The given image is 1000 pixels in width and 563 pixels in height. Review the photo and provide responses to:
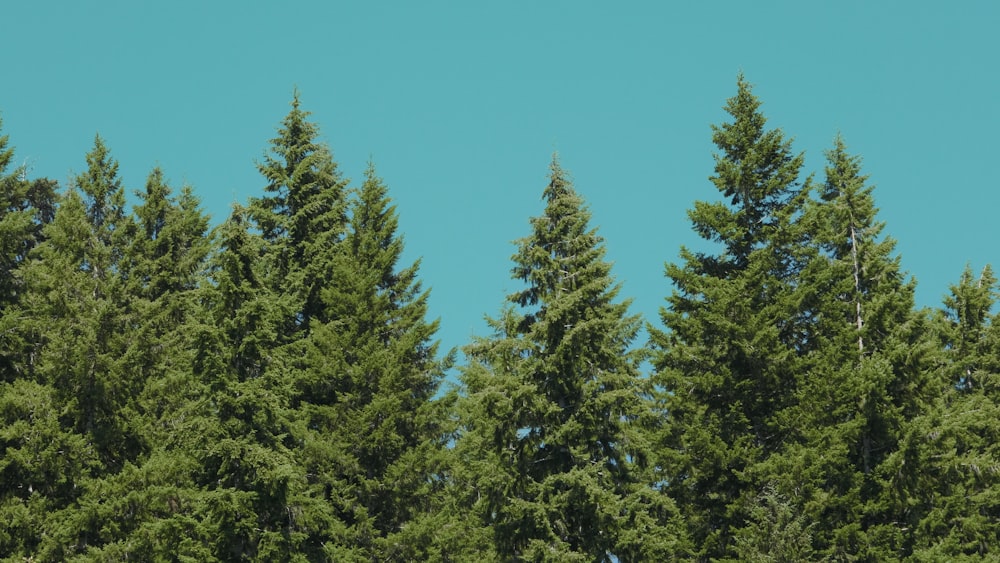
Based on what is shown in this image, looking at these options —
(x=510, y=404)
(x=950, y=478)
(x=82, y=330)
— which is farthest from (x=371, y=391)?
(x=950, y=478)

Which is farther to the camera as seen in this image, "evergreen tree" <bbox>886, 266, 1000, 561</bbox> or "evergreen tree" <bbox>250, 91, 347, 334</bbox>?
"evergreen tree" <bbox>250, 91, 347, 334</bbox>

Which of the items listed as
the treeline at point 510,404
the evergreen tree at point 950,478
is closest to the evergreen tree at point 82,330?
the treeline at point 510,404

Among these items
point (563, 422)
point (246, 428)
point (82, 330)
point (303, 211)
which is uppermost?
point (303, 211)

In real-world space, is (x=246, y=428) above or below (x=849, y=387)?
below

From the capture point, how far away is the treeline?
28.5 meters

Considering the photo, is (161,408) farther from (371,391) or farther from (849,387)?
(849,387)

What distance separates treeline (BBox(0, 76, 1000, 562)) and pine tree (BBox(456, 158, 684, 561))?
0.26 feet

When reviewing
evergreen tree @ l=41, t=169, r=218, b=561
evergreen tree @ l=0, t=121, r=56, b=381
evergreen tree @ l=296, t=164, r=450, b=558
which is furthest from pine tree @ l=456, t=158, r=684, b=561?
evergreen tree @ l=0, t=121, r=56, b=381

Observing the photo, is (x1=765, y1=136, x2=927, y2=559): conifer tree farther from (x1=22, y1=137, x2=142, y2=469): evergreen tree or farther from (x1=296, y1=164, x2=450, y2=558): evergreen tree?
(x1=22, y1=137, x2=142, y2=469): evergreen tree

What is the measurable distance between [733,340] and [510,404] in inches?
274

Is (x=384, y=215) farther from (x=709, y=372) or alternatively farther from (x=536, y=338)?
(x=709, y=372)

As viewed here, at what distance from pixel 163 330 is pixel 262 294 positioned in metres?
9.35

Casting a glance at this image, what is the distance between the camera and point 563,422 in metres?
29.8

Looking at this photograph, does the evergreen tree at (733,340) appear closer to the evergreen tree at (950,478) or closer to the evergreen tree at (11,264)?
the evergreen tree at (950,478)
